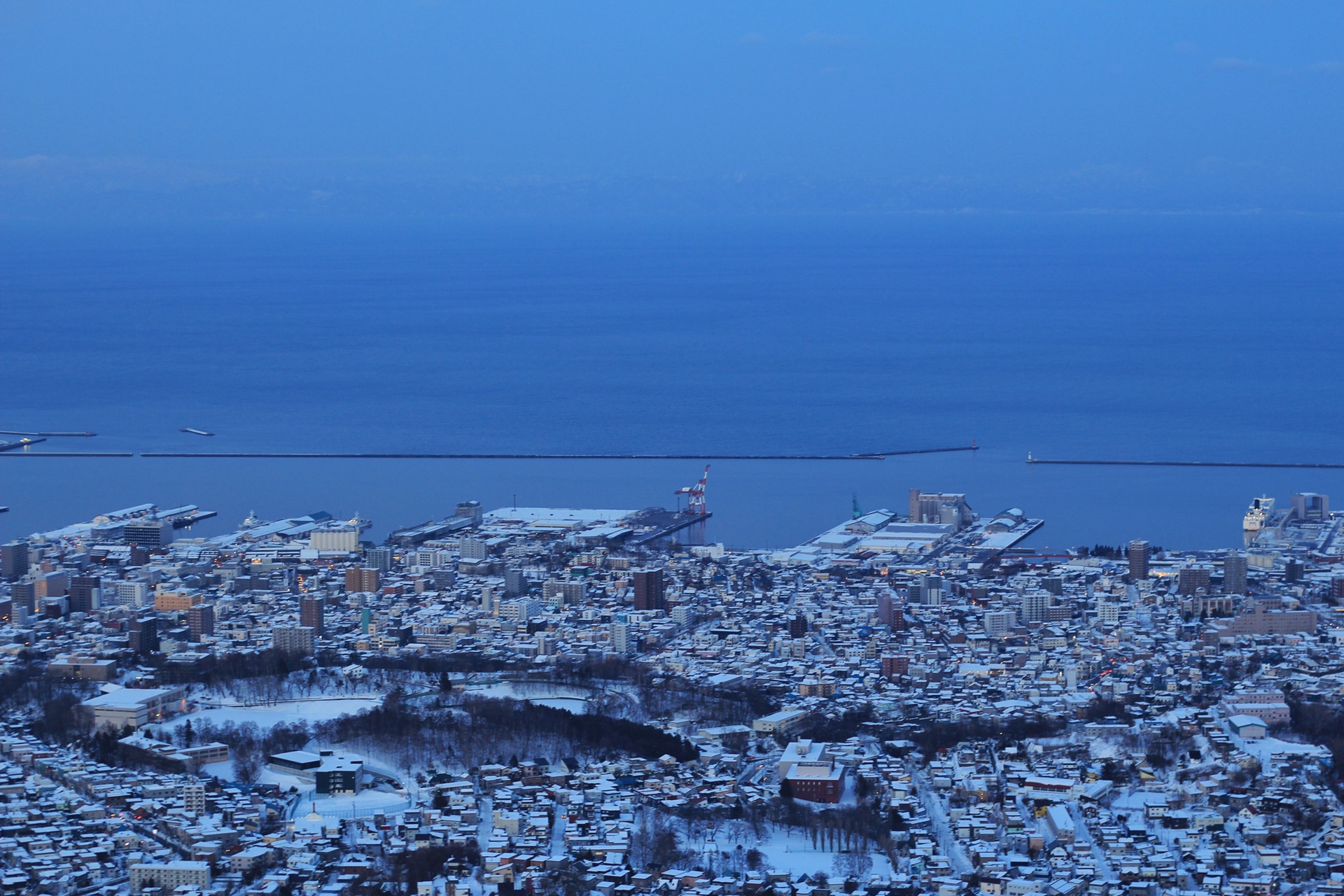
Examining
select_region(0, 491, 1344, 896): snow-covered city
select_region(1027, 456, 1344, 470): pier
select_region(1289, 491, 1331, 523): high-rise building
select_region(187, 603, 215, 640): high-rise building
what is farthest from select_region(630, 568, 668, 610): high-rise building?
select_region(1027, 456, 1344, 470): pier

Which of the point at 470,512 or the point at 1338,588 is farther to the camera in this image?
the point at 470,512

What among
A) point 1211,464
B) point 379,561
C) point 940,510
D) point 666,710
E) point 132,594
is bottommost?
point 666,710

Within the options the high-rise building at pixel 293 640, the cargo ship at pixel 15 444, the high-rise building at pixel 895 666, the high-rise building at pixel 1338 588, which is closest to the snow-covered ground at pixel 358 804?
the high-rise building at pixel 293 640

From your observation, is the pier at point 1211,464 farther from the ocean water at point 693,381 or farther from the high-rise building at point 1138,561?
the high-rise building at point 1138,561

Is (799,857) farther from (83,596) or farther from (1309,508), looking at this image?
(1309,508)

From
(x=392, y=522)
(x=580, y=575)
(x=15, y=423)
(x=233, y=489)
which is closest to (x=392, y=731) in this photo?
(x=580, y=575)

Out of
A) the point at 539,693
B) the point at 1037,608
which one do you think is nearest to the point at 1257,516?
the point at 1037,608
